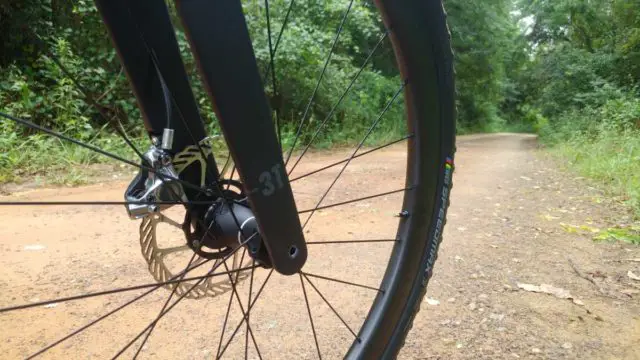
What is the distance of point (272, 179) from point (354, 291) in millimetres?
1216

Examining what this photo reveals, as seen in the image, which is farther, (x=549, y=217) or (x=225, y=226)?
(x=549, y=217)

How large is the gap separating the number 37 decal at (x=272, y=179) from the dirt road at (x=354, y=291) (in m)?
0.72

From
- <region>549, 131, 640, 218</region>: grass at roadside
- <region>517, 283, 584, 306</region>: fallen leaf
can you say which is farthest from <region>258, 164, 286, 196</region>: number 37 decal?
<region>549, 131, 640, 218</region>: grass at roadside

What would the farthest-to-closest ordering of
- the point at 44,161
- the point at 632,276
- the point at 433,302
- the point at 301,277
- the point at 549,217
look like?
the point at 44,161 < the point at 549,217 < the point at 632,276 < the point at 433,302 < the point at 301,277

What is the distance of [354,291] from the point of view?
1935mm

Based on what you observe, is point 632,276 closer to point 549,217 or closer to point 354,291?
point 549,217

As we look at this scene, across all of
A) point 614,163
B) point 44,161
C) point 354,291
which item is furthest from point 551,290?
point 44,161

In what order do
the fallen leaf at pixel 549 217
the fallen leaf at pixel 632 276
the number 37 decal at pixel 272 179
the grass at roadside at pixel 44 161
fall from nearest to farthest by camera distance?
the number 37 decal at pixel 272 179 < the fallen leaf at pixel 632 276 < the fallen leaf at pixel 549 217 < the grass at roadside at pixel 44 161

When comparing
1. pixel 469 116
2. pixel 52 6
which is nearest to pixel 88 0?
pixel 52 6

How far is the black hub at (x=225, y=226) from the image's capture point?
96cm

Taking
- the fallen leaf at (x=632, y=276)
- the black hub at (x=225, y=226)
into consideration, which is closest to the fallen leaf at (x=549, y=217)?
the fallen leaf at (x=632, y=276)

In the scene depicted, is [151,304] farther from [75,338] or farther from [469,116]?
[469,116]

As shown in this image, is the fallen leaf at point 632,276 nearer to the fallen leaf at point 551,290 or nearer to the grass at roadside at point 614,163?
the fallen leaf at point 551,290

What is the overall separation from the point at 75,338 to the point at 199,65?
132 centimetres
